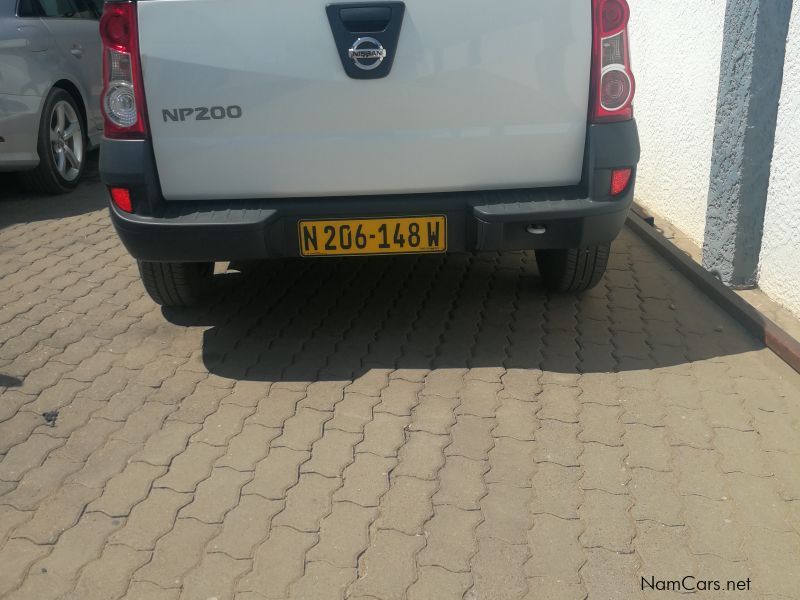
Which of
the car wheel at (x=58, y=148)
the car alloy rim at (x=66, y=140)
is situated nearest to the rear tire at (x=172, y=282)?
the car wheel at (x=58, y=148)

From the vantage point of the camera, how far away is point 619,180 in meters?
3.99

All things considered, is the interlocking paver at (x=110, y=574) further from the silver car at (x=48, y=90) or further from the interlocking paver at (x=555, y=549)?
the silver car at (x=48, y=90)

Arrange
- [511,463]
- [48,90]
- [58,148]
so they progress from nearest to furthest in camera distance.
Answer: [511,463]
[48,90]
[58,148]

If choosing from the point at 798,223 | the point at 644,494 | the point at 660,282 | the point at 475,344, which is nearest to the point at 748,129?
the point at 798,223

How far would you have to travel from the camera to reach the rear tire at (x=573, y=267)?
466 centimetres

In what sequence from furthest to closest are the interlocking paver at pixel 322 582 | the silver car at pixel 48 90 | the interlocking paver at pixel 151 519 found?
the silver car at pixel 48 90
the interlocking paver at pixel 151 519
the interlocking paver at pixel 322 582

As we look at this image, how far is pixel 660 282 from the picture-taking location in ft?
17.0

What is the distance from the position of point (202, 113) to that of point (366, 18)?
74cm

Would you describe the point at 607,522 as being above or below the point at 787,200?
below

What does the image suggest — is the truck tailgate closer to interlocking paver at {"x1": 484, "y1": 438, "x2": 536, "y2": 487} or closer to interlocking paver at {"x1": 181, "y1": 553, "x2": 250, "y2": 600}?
interlocking paver at {"x1": 484, "y1": 438, "x2": 536, "y2": 487}

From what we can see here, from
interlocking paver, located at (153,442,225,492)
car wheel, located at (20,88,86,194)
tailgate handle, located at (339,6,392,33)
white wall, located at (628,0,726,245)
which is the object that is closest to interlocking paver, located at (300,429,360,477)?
interlocking paver, located at (153,442,225,492)

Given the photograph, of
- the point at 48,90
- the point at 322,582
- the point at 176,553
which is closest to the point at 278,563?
the point at 322,582

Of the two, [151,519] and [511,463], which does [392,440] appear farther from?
[151,519]

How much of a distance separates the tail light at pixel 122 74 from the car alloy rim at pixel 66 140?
3.53 metres
